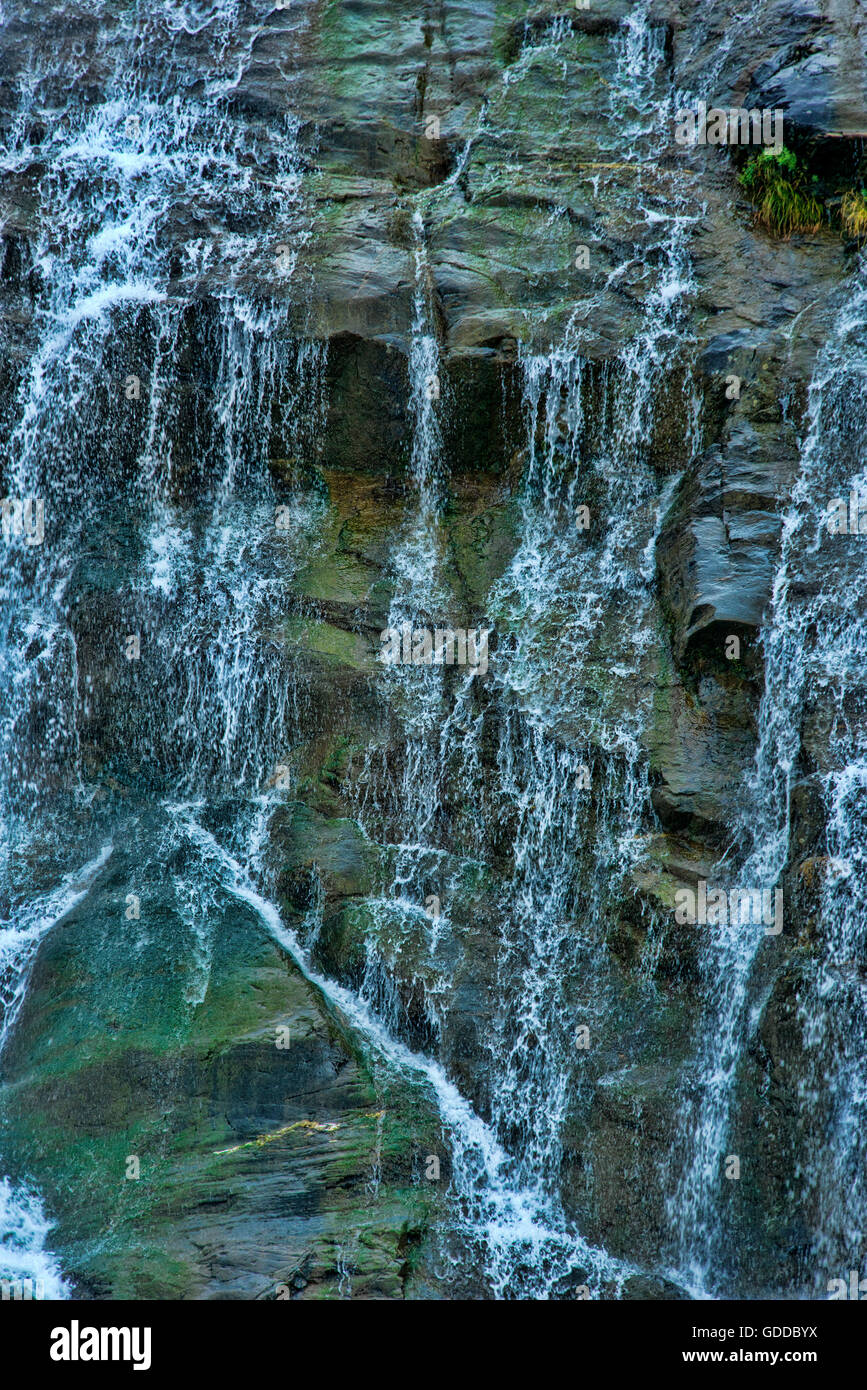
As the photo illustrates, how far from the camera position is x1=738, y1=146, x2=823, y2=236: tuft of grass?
39.4 ft

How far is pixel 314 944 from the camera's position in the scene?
1103cm

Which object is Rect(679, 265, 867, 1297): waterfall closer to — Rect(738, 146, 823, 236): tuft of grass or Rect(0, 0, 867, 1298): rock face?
Rect(0, 0, 867, 1298): rock face

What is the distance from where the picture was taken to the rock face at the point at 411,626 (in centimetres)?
951

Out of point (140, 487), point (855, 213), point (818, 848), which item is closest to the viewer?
point (818, 848)

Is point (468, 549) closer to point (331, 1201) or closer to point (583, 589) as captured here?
point (583, 589)

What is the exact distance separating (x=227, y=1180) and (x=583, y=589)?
19.8 ft

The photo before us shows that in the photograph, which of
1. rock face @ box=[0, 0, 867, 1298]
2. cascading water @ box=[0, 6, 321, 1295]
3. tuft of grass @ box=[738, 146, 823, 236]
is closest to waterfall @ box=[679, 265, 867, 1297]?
rock face @ box=[0, 0, 867, 1298]

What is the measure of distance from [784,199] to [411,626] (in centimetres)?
557

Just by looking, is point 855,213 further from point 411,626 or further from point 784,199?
point 411,626

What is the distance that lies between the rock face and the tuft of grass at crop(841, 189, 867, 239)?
0.51 feet

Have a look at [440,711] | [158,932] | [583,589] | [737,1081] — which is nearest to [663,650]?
[583,589]

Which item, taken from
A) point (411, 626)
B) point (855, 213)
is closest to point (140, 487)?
point (411, 626)

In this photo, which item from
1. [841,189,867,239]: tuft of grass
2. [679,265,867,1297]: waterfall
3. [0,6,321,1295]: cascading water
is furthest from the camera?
[0,6,321,1295]: cascading water

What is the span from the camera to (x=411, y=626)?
38.9ft
